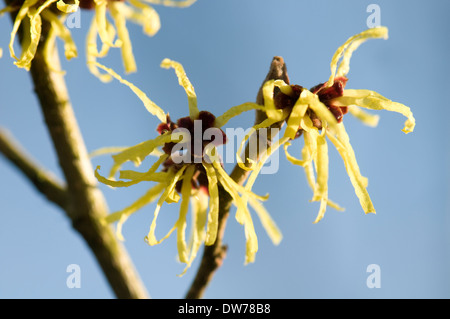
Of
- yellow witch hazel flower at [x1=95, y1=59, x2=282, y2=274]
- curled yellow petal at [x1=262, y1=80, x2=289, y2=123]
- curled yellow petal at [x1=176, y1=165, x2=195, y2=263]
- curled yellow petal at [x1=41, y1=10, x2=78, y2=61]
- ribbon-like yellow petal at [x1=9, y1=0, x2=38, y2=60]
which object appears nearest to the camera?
curled yellow petal at [x1=262, y1=80, x2=289, y2=123]

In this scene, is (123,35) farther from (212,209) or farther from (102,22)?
(212,209)

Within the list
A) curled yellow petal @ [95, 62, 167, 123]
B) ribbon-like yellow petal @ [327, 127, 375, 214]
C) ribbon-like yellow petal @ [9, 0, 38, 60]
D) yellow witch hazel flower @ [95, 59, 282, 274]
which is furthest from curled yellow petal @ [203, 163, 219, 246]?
ribbon-like yellow petal @ [9, 0, 38, 60]

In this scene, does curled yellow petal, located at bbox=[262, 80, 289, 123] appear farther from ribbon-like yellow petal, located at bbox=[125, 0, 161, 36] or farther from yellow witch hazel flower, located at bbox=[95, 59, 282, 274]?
ribbon-like yellow petal, located at bbox=[125, 0, 161, 36]

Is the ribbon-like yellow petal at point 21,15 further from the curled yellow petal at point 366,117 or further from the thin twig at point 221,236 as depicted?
the curled yellow petal at point 366,117

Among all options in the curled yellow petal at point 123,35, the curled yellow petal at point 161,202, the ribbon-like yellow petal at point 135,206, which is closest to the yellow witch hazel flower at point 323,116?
the curled yellow petal at point 161,202
